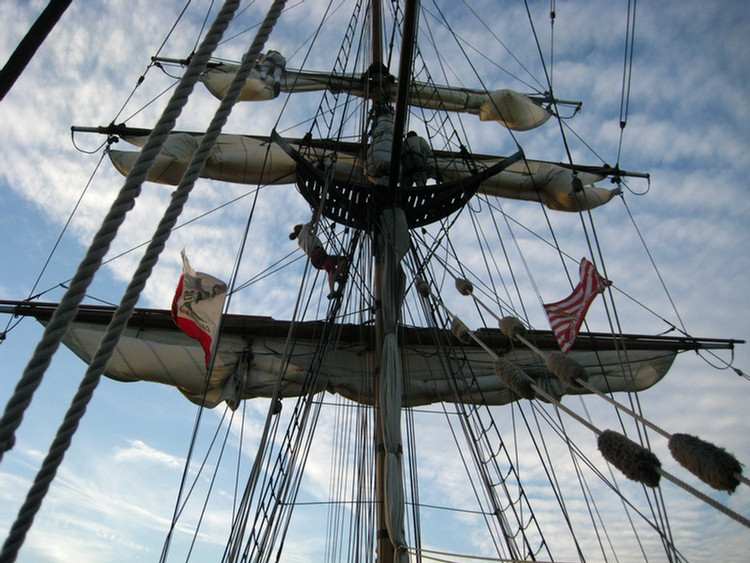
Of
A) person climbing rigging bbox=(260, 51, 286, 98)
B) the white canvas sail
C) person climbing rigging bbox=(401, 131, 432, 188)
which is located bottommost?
the white canvas sail

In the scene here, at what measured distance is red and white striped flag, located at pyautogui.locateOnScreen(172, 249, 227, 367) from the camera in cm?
511

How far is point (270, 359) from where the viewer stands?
8.55 m

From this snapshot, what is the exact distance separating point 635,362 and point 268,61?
861 cm

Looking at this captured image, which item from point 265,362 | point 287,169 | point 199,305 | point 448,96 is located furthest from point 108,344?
point 448,96

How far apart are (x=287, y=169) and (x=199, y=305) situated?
5.76 m

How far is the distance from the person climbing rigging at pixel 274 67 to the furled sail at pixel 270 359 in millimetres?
4743

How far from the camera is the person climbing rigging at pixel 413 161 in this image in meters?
7.53

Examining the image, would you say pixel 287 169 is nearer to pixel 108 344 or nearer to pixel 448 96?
pixel 448 96

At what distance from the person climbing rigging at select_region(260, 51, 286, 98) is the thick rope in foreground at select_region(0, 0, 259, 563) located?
33.2 feet

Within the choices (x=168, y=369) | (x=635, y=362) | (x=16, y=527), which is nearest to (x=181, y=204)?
(x=16, y=527)

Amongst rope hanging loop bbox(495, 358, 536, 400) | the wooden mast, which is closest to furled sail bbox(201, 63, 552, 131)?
the wooden mast

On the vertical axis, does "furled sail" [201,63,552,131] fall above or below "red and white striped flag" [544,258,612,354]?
above

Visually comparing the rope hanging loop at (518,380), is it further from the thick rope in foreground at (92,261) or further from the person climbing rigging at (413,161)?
the person climbing rigging at (413,161)

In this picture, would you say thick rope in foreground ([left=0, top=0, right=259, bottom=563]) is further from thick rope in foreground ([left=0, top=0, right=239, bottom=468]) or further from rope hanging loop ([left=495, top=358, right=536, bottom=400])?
rope hanging loop ([left=495, top=358, right=536, bottom=400])
